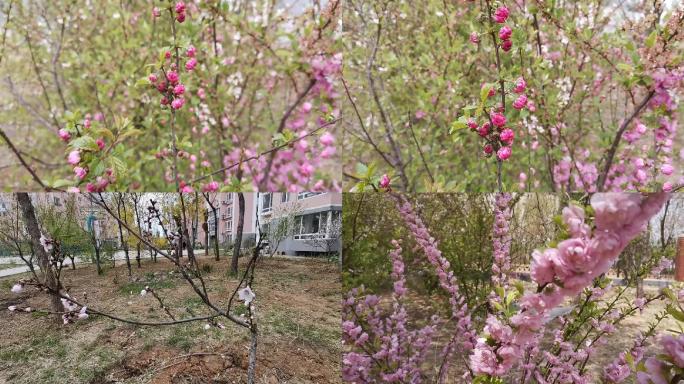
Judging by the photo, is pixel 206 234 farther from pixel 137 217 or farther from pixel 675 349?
pixel 675 349

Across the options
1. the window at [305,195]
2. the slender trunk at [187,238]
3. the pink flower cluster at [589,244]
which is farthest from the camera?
the window at [305,195]

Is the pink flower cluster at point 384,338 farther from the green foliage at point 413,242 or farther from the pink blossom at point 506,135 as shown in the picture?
the pink blossom at point 506,135

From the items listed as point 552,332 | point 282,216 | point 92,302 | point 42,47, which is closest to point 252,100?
point 42,47

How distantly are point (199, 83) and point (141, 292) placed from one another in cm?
112

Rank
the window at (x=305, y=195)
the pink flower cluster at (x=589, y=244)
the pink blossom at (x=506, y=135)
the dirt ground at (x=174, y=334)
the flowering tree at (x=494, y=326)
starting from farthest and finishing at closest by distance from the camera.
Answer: the window at (x=305, y=195)
the dirt ground at (x=174, y=334)
the pink blossom at (x=506, y=135)
the flowering tree at (x=494, y=326)
the pink flower cluster at (x=589, y=244)

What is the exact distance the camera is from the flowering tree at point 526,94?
6.07 feet

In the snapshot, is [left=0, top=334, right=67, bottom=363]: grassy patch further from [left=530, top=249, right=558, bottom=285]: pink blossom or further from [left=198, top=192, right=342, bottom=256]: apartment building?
[left=530, top=249, right=558, bottom=285]: pink blossom

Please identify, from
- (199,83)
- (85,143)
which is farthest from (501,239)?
(199,83)

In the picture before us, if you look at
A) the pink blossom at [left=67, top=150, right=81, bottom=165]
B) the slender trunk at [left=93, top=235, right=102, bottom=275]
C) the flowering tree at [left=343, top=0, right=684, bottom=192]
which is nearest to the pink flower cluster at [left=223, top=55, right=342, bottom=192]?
the flowering tree at [left=343, top=0, right=684, bottom=192]

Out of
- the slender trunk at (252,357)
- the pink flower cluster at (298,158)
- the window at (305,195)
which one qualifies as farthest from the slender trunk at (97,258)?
the pink flower cluster at (298,158)

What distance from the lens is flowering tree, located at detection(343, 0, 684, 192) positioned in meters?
1.85

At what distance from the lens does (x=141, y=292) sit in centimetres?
139

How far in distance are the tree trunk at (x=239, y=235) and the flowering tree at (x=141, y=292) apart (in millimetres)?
34

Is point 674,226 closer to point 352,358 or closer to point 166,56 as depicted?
point 352,358
